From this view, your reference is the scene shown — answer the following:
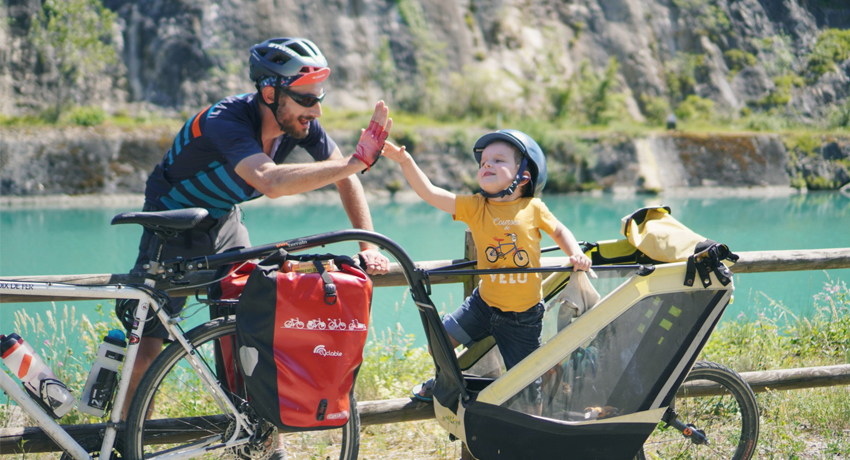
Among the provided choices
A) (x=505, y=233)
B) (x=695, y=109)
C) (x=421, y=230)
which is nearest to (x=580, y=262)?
(x=505, y=233)

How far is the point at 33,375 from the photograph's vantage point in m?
2.27

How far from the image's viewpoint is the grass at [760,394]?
3203 mm

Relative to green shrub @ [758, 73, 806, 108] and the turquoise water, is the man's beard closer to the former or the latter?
the turquoise water

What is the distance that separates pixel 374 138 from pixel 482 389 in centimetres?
100

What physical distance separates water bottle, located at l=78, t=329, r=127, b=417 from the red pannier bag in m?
0.44

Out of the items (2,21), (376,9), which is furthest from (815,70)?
(2,21)

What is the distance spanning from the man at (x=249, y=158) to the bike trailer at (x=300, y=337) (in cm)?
31

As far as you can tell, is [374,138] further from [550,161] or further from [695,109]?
[695,109]

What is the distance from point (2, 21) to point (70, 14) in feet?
7.71

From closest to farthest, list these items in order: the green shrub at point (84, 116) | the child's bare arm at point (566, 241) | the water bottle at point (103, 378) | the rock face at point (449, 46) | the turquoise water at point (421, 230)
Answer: the water bottle at point (103, 378)
the child's bare arm at point (566, 241)
the turquoise water at point (421, 230)
the green shrub at point (84, 116)
the rock face at point (449, 46)

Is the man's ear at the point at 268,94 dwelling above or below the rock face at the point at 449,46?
below

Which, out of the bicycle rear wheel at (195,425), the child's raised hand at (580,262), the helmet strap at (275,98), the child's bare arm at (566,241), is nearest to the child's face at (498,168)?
the child's bare arm at (566,241)

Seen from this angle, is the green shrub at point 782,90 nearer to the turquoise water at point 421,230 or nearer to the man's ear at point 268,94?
the turquoise water at point 421,230

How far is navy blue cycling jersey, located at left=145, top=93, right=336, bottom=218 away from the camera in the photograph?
2.47 m
